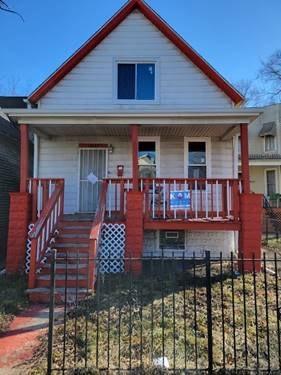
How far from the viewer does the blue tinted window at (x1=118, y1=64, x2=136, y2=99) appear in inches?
463

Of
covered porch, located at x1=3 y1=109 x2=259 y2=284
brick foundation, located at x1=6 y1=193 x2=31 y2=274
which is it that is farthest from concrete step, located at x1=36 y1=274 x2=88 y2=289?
brick foundation, located at x1=6 y1=193 x2=31 y2=274

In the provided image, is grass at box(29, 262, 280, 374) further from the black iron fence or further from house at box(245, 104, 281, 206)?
house at box(245, 104, 281, 206)

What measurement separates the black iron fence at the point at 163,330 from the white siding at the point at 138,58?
5.86m

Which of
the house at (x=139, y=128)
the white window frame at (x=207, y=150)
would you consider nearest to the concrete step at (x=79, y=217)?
the house at (x=139, y=128)

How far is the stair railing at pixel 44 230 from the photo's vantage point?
754cm

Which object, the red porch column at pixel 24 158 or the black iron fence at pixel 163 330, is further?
the red porch column at pixel 24 158

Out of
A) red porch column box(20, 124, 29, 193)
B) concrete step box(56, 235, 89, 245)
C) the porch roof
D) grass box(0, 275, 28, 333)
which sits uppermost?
the porch roof

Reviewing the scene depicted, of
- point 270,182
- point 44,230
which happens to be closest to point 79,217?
point 44,230

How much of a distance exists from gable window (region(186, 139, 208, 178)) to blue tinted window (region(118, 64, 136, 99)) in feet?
8.30

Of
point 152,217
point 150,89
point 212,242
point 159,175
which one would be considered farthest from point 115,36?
point 212,242

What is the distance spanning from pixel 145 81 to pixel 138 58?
0.78m

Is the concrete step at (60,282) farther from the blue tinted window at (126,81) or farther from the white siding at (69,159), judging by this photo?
the blue tinted window at (126,81)

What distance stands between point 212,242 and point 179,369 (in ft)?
23.8

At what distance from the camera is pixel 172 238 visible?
11453 mm
